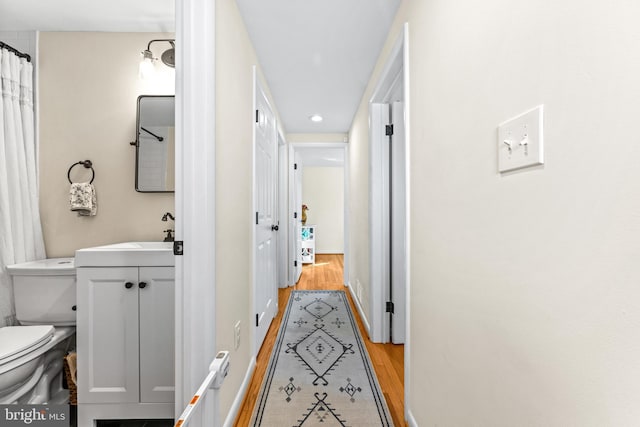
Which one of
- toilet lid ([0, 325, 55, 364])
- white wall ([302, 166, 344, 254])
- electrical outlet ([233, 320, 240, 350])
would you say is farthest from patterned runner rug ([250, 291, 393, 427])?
white wall ([302, 166, 344, 254])

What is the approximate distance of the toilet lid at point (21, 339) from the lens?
53.4 inches

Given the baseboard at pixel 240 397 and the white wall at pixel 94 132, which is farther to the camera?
the white wall at pixel 94 132

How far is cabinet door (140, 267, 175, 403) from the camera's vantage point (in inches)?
58.6

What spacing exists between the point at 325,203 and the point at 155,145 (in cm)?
552

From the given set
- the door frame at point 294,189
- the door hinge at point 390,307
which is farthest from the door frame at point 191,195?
the door frame at point 294,189

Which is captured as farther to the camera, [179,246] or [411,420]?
[411,420]

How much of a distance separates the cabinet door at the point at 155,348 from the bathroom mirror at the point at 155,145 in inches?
31.8

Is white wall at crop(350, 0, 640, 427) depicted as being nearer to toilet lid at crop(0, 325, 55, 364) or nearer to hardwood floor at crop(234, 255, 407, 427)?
hardwood floor at crop(234, 255, 407, 427)

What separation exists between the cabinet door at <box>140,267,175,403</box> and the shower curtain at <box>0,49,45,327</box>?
942 mm

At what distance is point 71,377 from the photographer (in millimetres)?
1560

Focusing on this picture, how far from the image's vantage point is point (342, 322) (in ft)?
9.50

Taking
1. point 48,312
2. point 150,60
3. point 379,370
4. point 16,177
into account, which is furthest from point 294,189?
point 48,312

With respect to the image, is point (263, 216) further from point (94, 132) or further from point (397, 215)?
point (94, 132)

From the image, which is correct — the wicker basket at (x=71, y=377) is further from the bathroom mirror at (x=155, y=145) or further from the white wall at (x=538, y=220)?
the white wall at (x=538, y=220)
